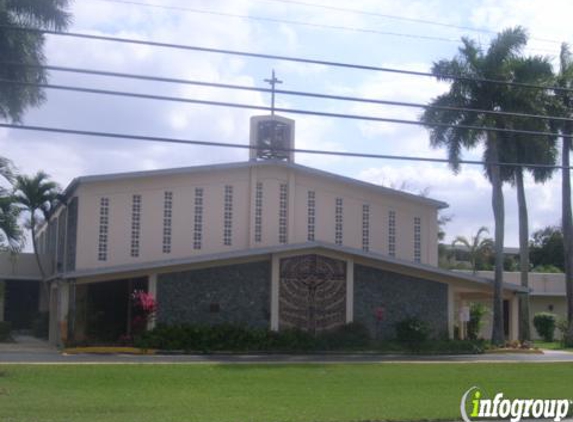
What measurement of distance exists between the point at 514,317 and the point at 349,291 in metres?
9.12

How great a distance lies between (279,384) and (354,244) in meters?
19.4

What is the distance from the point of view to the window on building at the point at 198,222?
1494 inches

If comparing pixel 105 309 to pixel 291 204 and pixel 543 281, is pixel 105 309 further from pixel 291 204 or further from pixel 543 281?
pixel 543 281

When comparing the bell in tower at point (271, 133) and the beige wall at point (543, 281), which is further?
the beige wall at point (543, 281)

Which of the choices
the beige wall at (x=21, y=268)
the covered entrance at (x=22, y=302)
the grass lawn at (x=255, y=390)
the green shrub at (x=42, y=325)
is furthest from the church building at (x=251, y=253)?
the grass lawn at (x=255, y=390)

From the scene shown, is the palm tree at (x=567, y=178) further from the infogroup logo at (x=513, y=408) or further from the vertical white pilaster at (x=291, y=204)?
the infogroup logo at (x=513, y=408)

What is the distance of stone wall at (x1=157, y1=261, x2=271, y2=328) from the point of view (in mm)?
33719

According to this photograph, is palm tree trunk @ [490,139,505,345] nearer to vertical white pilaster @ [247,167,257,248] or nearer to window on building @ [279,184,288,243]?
window on building @ [279,184,288,243]

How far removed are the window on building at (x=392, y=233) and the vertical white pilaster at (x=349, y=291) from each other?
5.48 metres

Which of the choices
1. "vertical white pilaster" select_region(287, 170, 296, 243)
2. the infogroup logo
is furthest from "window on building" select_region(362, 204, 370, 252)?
the infogroup logo

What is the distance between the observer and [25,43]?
76.9 ft

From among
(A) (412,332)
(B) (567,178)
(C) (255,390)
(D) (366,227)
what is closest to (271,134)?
(D) (366,227)

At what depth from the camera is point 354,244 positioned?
40.7 metres

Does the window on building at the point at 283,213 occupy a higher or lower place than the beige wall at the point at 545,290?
higher
